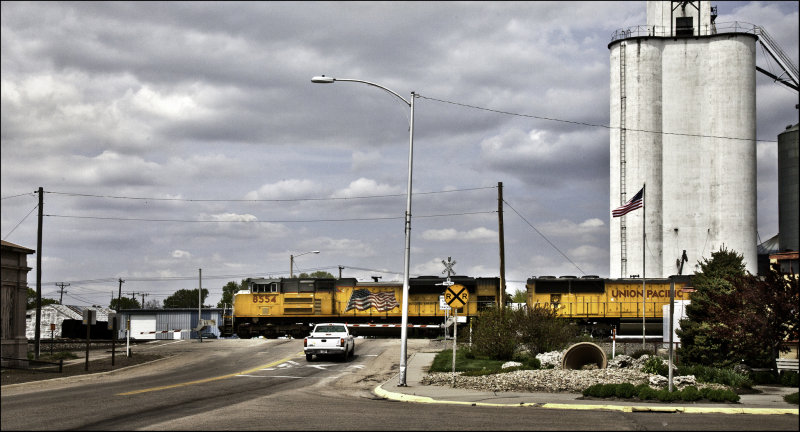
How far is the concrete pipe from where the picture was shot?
1052 inches

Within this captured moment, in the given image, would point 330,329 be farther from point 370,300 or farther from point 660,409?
point 660,409

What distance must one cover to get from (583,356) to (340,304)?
27.6 metres

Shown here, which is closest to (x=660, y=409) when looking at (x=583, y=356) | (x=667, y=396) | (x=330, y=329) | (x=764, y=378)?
(x=667, y=396)

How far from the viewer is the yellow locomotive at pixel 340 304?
52969mm

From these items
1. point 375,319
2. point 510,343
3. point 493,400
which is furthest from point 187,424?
point 375,319

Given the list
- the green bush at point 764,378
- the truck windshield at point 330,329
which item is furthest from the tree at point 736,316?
the truck windshield at point 330,329

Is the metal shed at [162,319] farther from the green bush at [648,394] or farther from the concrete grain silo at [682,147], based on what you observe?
the green bush at [648,394]

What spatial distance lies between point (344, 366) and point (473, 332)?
6.93m

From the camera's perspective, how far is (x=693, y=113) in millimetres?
73188

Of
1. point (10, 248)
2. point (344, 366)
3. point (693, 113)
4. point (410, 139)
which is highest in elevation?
point (693, 113)

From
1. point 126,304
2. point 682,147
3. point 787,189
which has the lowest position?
point 126,304

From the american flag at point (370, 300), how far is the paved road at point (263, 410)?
75.6 feet

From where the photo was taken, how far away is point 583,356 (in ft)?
92.4

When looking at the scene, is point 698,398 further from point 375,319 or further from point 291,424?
point 375,319
